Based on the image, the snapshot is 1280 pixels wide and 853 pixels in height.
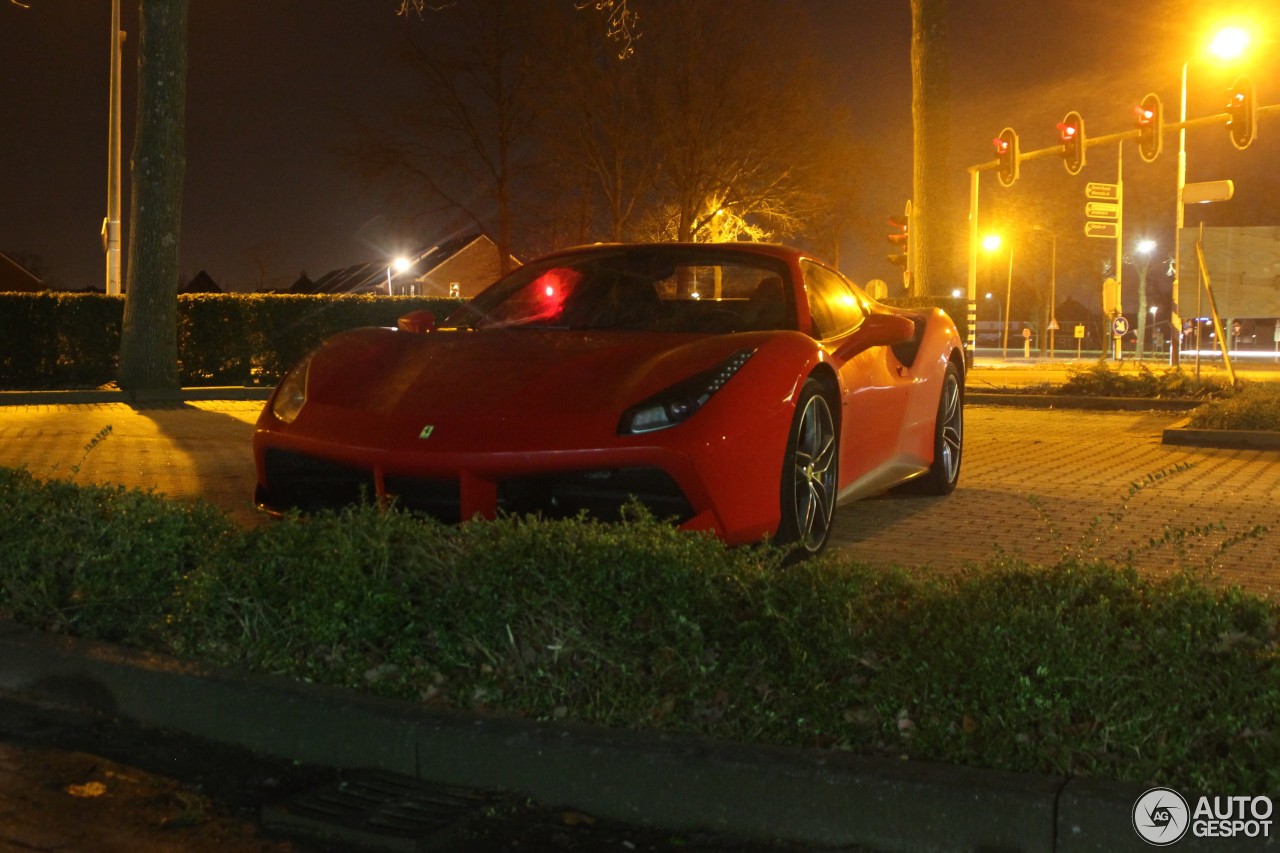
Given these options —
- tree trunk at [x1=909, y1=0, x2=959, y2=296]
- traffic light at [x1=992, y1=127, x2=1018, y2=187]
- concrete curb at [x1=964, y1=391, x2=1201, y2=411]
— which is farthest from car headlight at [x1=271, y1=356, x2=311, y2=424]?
traffic light at [x1=992, y1=127, x2=1018, y2=187]

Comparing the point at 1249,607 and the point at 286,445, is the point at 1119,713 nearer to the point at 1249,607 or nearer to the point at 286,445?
the point at 1249,607

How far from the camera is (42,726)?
4125mm

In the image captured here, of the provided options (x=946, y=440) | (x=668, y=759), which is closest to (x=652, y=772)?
(x=668, y=759)

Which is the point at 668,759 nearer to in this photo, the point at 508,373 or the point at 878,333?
the point at 508,373

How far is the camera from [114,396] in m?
18.0

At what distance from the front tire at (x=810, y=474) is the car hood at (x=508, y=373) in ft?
1.24

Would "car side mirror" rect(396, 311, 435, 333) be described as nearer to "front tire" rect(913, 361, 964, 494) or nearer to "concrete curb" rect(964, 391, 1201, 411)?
"front tire" rect(913, 361, 964, 494)

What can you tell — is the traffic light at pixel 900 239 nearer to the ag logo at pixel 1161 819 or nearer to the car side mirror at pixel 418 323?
the car side mirror at pixel 418 323

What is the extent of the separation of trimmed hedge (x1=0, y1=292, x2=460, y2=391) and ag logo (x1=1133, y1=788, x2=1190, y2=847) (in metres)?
19.5

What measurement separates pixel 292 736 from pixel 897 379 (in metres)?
4.16

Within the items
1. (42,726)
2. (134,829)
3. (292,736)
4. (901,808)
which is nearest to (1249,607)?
(901,808)

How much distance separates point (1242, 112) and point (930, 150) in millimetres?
8894

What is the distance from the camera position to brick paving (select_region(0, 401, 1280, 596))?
21.1 feet

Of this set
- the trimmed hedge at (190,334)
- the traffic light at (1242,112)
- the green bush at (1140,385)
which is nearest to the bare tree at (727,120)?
the traffic light at (1242,112)
